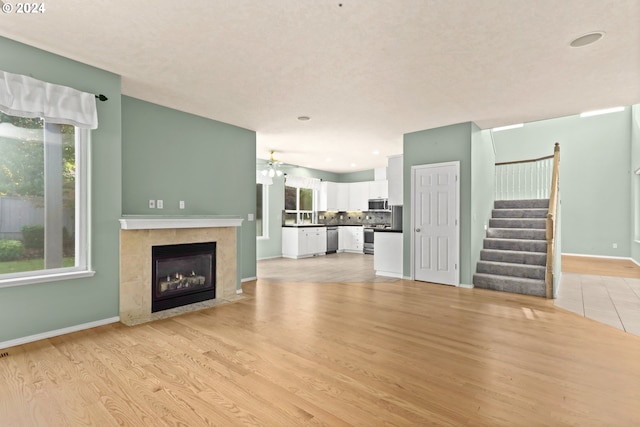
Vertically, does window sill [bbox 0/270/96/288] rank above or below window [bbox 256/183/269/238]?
below

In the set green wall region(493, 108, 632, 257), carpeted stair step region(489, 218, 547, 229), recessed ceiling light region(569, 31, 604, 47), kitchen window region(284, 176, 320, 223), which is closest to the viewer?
recessed ceiling light region(569, 31, 604, 47)

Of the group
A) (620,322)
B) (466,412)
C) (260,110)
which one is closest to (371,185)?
(260,110)

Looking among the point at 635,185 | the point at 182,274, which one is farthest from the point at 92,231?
the point at 635,185

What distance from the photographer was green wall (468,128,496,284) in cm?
536

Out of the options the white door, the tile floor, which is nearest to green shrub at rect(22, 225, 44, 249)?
the white door

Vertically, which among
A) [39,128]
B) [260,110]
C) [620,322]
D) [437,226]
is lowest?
[620,322]

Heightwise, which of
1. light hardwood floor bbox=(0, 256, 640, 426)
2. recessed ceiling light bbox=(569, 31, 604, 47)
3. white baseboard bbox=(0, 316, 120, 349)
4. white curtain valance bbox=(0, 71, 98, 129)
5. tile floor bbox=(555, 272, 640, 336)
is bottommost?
tile floor bbox=(555, 272, 640, 336)

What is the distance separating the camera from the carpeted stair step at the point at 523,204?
6.45 m

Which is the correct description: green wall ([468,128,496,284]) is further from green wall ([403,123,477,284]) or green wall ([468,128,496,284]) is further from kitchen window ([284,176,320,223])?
kitchen window ([284,176,320,223])

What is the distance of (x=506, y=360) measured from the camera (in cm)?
263

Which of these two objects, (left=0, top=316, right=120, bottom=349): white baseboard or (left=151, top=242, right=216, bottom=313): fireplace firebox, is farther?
(left=151, top=242, right=216, bottom=313): fireplace firebox

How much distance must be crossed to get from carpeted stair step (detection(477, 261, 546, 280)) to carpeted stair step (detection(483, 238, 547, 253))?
394 millimetres

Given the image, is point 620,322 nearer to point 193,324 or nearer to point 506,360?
point 506,360

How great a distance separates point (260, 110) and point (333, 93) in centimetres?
123
